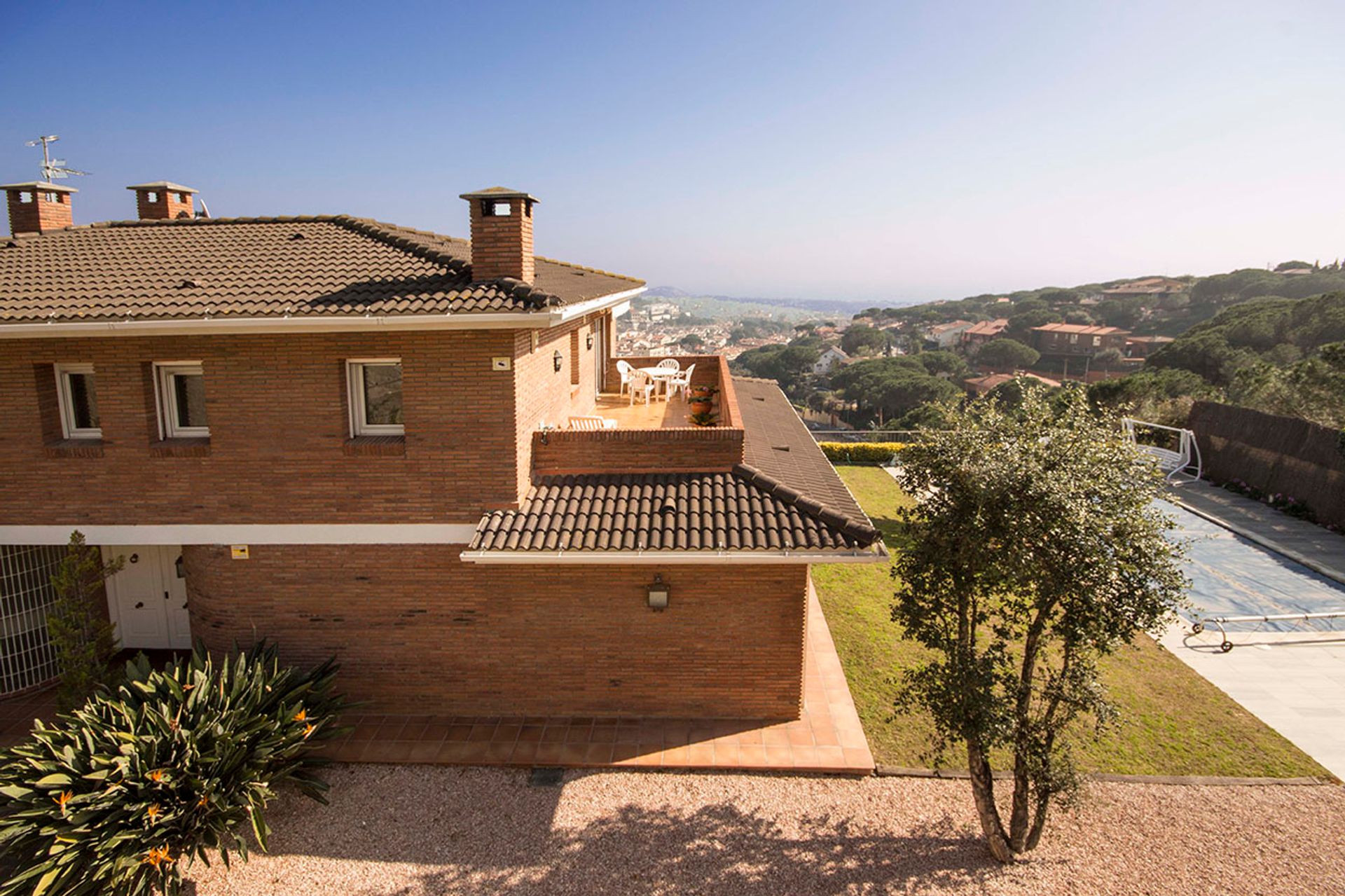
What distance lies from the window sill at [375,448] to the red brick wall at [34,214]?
8704 mm

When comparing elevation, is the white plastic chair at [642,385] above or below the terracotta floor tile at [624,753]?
above

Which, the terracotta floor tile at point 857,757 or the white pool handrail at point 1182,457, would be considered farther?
the white pool handrail at point 1182,457

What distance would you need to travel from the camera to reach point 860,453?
3014cm

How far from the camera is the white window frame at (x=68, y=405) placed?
941cm

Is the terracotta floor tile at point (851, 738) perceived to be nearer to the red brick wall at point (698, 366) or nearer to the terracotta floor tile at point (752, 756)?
the terracotta floor tile at point (752, 756)

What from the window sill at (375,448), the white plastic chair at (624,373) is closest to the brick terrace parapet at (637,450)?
the window sill at (375,448)

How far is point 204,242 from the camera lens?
10.9m

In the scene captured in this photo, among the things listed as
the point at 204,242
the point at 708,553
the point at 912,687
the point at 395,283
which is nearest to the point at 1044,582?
the point at 912,687

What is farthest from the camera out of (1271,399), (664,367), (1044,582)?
(1271,399)

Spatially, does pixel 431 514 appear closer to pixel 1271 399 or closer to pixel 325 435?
pixel 325 435

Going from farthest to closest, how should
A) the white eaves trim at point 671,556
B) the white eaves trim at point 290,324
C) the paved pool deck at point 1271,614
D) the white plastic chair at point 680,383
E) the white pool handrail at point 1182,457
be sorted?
the white pool handrail at point 1182,457
the white plastic chair at point 680,383
the paved pool deck at point 1271,614
the white eaves trim at point 671,556
the white eaves trim at point 290,324

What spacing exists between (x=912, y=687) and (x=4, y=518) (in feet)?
39.1

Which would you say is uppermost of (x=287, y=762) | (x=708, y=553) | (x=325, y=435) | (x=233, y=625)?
(x=325, y=435)

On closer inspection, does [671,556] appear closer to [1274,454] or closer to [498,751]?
[498,751]
